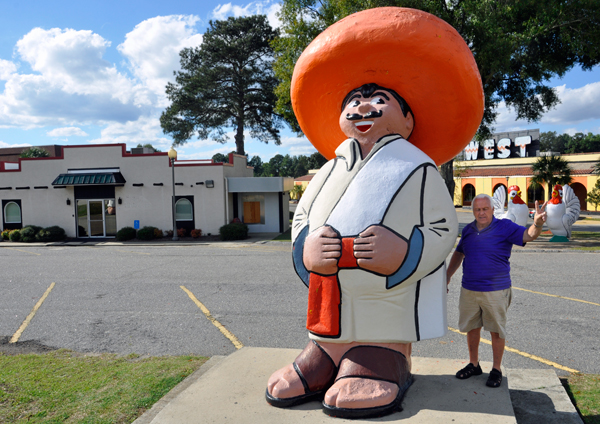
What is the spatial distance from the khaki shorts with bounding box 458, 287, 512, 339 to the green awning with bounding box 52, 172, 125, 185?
1917cm

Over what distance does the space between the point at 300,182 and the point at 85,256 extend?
40.7m

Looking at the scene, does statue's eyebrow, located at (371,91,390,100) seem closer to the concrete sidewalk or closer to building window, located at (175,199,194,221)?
the concrete sidewalk

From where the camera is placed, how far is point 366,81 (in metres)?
3.88

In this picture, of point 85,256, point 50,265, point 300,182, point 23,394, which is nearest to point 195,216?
point 85,256

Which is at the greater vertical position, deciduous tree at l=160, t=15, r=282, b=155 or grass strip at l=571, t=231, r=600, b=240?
deciduous tree at l=160, t=15, r=282, b=155

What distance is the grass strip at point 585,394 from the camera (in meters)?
3.83

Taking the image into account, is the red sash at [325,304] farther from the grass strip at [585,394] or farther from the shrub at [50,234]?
the shrub at [50,234]

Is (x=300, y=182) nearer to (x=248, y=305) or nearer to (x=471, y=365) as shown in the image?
(x=248, y=305)


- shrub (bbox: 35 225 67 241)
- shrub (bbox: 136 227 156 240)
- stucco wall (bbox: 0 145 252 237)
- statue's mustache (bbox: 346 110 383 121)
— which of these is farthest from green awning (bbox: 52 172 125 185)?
statue's mustache (bbox: 346 110 383 121)

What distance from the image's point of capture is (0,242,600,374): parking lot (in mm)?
5883

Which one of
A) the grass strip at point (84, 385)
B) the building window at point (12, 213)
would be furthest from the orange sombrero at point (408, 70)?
the building window at point (12, 213)

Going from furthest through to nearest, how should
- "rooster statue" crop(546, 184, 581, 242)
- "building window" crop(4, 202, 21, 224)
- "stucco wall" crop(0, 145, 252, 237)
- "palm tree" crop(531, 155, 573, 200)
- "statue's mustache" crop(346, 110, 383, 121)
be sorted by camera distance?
"palm tree" crop(531, 155, 573, 200) → "building window" crop(4, 202, 21, 224) → "stucco wall" crop(0, 145, 252, 237) → "rooster statue" crop(546, 184, 581, 242) → "statue's mustache" crop(346, 110, 383, 121)

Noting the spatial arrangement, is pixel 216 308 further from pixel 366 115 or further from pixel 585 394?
pixel 585 394

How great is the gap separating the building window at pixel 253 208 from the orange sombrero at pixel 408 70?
61.2 ft
